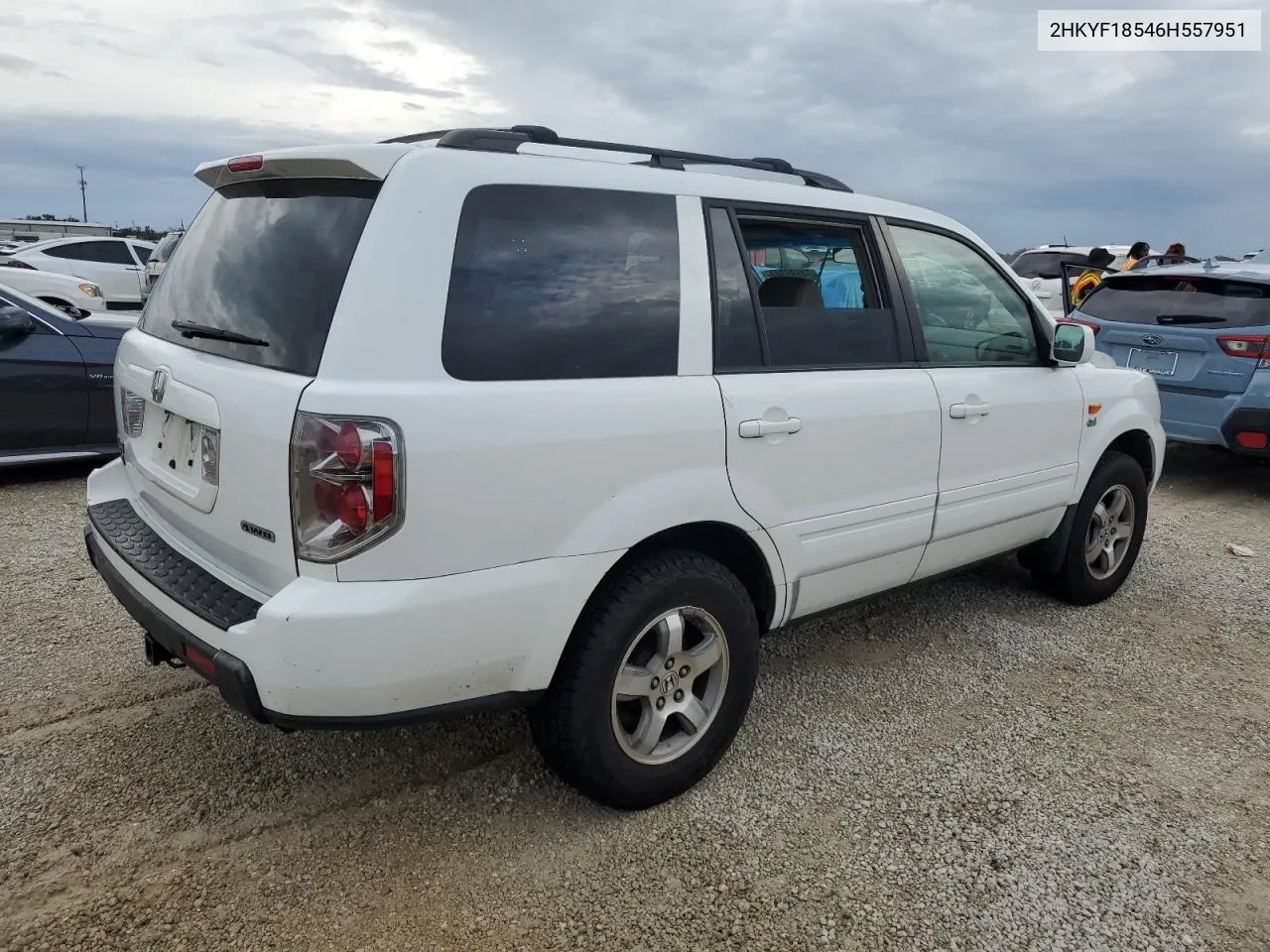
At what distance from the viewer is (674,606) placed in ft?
8.26

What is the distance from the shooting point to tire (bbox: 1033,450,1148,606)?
4.14m

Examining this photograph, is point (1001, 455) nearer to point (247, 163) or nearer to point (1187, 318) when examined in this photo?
point (247, 163)

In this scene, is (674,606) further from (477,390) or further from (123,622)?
(123,622)

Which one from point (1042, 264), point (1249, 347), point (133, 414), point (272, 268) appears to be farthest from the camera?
point (1042, 264)

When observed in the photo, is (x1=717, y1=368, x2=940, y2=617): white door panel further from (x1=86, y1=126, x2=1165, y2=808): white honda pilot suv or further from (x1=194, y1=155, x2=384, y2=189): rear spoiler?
(x1=194, y1=155, x2=384, y2=189): rear spoiler

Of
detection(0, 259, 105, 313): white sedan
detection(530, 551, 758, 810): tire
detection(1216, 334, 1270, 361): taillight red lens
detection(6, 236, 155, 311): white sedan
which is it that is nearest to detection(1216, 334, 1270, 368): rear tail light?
detection(1216, 334, 1270, 361): taillight red lens

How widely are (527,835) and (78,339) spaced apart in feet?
16.7

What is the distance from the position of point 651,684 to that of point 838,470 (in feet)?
3.02

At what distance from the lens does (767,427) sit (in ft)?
8.73

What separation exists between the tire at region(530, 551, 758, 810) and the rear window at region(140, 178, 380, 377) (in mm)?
984

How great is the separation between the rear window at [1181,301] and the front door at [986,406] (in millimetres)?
3391

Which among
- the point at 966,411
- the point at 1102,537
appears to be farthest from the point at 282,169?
the point at 1102,537

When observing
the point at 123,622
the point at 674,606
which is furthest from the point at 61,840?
the point at 674,606

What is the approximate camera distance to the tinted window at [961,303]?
3.34 m
